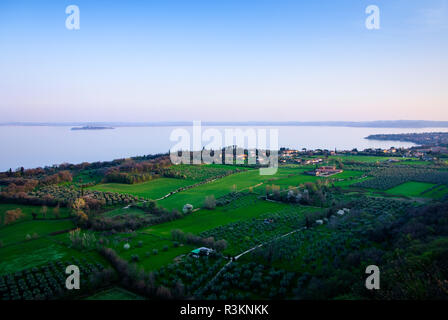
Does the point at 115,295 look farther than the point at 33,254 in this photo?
No

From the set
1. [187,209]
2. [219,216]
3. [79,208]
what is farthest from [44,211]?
[219,216]

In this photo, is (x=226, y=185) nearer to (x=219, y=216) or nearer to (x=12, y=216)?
(x=219, y=216)

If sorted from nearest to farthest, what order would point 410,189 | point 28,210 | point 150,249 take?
1. point 150,249
2. point 28,210
3. point 410,189

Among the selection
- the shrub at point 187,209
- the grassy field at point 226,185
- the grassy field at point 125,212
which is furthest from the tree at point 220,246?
the grassy field at point 226,185

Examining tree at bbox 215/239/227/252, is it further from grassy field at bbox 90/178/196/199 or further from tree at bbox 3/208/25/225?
tree at bbox 3/208/25/225

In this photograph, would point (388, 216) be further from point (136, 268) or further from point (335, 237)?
point (136, 268)

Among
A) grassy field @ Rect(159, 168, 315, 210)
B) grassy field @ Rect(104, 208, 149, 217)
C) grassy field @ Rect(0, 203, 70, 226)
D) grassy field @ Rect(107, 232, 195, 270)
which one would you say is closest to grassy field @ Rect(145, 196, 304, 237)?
grassy field @ Rect(107, 232, 195, 270)

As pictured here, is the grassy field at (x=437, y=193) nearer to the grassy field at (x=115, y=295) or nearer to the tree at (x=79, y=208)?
the grassy field at (x=115, y=295)
